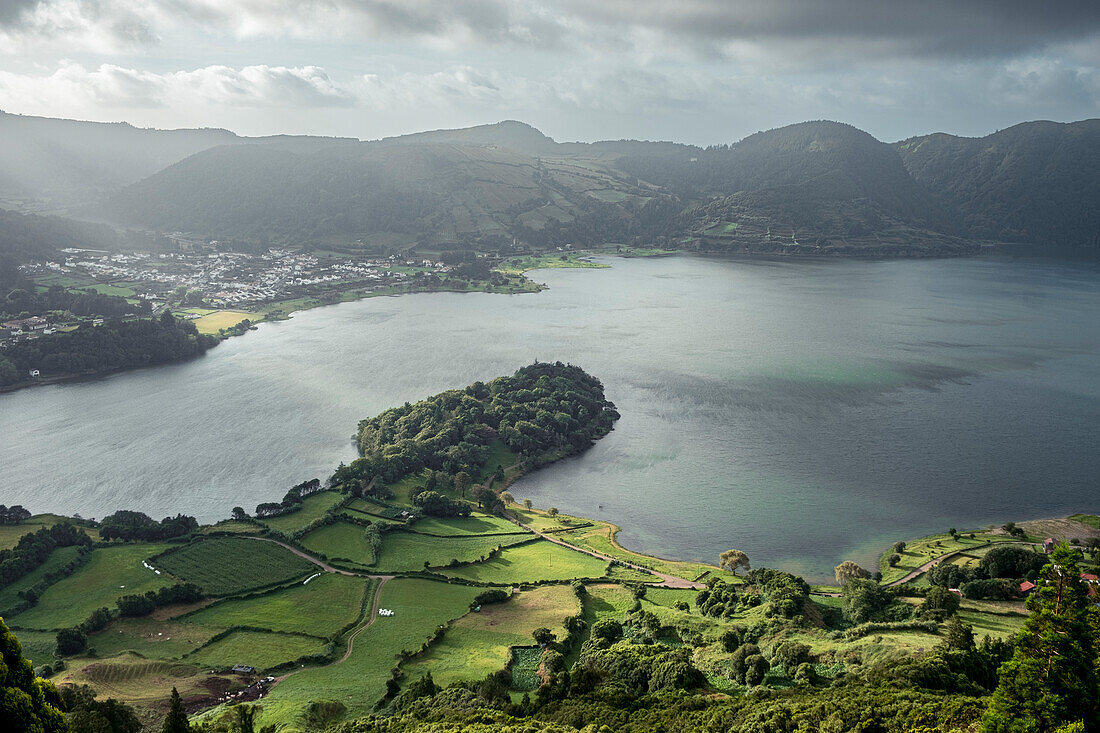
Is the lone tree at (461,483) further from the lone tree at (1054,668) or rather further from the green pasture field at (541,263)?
the green pasture field at (541,263)

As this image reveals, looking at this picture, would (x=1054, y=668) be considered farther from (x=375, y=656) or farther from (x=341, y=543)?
(x=341, y=543)

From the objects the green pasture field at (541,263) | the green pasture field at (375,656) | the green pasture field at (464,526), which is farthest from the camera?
the green pasture field at (541,263)

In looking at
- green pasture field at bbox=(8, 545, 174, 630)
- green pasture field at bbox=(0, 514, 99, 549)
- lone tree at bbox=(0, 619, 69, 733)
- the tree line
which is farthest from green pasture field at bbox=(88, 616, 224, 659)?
the tree line

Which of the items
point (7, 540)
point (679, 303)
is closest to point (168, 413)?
point (7, 540)

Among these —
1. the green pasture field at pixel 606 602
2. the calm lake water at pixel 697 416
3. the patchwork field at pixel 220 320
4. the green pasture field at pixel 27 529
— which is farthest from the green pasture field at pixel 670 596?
the patchwork field at pixel 220 320

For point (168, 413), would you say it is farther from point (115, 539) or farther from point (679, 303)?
point (679, 303)
